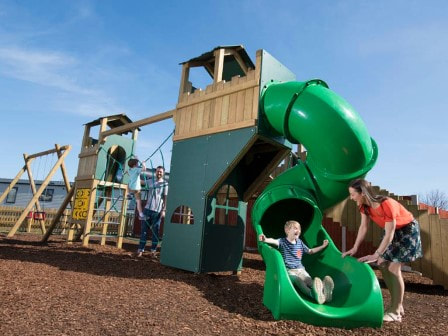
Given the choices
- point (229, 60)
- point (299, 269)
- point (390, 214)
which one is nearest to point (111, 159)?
point (229, 60)

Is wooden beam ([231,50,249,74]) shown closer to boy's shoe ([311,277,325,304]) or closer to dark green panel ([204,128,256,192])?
dark green panel ([204,128,256,192])

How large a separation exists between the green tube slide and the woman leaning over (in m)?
0.27

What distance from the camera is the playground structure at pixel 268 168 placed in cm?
310

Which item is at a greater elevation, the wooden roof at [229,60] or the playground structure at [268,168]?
the wooden roof at [229,60]

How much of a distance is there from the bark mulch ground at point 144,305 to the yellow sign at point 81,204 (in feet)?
9.68

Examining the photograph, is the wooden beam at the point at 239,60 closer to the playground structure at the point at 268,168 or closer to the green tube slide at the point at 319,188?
the playground structure at the point at 268,168

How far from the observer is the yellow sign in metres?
7.99

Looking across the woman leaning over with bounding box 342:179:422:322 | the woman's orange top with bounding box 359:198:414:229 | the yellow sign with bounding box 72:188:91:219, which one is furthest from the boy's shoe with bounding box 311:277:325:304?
the yellow sign with bounding box 72:188:91:219

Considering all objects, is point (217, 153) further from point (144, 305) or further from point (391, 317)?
point (391, 317)

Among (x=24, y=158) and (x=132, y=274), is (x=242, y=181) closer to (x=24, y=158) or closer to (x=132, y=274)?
(x=132, y=274)

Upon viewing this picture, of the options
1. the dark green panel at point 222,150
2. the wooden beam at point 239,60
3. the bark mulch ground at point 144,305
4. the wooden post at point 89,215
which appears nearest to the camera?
the bark mulch ground at point 144,305

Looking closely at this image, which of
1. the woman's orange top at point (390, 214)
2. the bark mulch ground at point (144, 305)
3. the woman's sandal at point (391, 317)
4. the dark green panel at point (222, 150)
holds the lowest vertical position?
the bark mulch ground at point (144, 305)

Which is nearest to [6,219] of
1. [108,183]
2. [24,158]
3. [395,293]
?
[24,158]

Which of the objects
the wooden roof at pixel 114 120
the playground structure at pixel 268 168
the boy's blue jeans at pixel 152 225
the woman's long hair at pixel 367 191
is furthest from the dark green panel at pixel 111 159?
the woman's long hair at pixel 367 191
